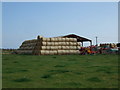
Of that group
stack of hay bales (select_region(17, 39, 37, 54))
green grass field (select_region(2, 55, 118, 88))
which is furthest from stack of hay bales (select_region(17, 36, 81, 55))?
green grass field (select_region(2, 55, 118, 88))

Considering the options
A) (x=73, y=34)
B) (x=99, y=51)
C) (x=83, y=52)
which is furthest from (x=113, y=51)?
(x=73, y=34)

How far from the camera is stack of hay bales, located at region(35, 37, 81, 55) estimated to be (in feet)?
78.3

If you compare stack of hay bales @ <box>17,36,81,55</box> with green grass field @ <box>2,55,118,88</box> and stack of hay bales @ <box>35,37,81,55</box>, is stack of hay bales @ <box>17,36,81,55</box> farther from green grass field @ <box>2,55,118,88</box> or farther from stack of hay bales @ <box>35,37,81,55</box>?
green grass field @ <box>2,55,118,88</box>

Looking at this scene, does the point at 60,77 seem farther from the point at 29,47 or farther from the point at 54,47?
the point at 29,47

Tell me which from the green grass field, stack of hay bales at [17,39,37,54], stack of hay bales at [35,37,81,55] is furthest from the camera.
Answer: stack of hay bales at [17,39,37,54]

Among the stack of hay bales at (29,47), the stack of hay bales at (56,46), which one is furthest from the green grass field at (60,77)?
the stack of hay bales at (29,47)

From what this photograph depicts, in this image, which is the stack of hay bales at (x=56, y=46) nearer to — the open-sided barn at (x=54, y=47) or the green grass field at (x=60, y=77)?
the open-sided barn at (x=54, y=47)

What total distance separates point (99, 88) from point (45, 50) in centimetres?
1948

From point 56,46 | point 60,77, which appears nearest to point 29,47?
point 56,46

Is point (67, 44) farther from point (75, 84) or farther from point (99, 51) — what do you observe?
point (75, 84)

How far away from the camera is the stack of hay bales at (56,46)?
23859mm

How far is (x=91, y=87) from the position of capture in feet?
14.8

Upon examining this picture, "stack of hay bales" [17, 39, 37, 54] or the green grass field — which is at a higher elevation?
"stack of hay bales" [17, 39, 37, 54]

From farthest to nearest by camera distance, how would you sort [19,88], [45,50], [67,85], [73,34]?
[73,34] < [45,50] < [67,85] < [19,88]
